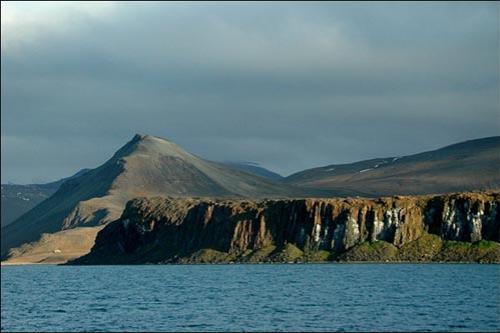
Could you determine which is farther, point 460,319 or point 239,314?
point 239,314

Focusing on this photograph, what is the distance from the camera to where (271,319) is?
109 metres

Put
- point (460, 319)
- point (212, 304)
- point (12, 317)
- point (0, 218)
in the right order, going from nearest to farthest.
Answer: point (0, 218), point (460, 319), point (12, 317), point (212, 304)

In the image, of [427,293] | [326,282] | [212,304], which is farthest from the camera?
[326,282]

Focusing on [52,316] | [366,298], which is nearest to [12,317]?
[52,316]

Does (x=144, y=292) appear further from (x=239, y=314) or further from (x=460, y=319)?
(x=460, y=319)

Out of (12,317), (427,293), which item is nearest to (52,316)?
(12,317)

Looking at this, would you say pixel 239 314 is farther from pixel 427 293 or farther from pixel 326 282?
pixel 326 282

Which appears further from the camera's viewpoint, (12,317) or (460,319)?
(12,317)

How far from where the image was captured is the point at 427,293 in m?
149

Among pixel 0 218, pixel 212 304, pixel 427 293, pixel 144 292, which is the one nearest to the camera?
pixel 0 218

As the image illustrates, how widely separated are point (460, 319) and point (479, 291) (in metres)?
46.4

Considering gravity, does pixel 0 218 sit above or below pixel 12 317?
above

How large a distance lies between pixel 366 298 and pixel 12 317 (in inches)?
1987

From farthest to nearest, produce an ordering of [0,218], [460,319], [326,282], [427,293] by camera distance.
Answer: [326,282] < [427,293] < [460,319] < [0,218]
